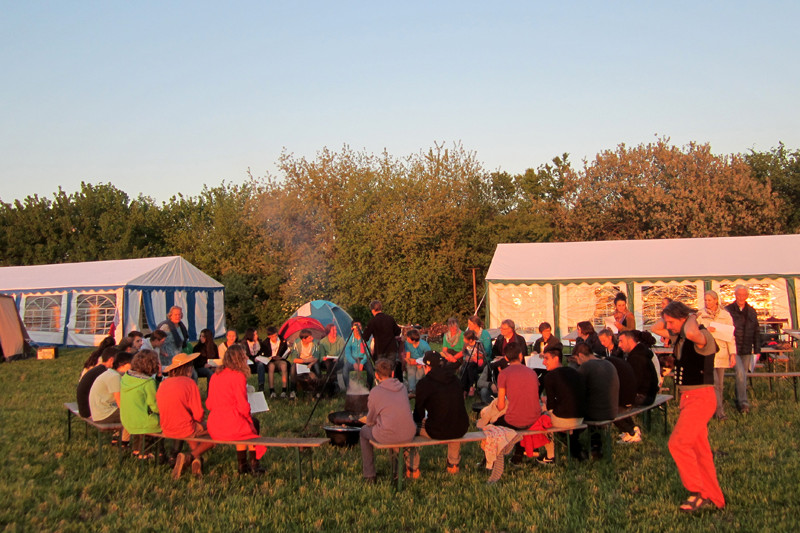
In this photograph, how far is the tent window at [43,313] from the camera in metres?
20.8

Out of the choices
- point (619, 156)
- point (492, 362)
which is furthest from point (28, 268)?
point (619, 156)

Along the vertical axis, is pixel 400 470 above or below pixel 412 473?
above

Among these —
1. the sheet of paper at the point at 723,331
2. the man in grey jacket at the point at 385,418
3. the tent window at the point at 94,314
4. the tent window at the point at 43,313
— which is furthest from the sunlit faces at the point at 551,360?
the tent window at the point at 43,313

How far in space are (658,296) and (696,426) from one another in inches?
522

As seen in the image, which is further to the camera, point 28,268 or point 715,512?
point 28,268

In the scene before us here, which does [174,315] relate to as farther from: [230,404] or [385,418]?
[385,418]

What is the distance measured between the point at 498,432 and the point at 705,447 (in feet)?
5.61

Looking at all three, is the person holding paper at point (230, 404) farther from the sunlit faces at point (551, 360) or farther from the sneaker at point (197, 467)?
the sunlit faces at point (551, 360)

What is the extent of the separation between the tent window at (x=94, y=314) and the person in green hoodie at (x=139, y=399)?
15229 millimetres

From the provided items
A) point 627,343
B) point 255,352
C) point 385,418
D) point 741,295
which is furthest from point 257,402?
point 741,295

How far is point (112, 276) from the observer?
65.9ft

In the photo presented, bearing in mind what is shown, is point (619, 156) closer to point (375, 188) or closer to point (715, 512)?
point (375, 188)

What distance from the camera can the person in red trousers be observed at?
15.0 feet

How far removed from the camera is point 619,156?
3167cm
